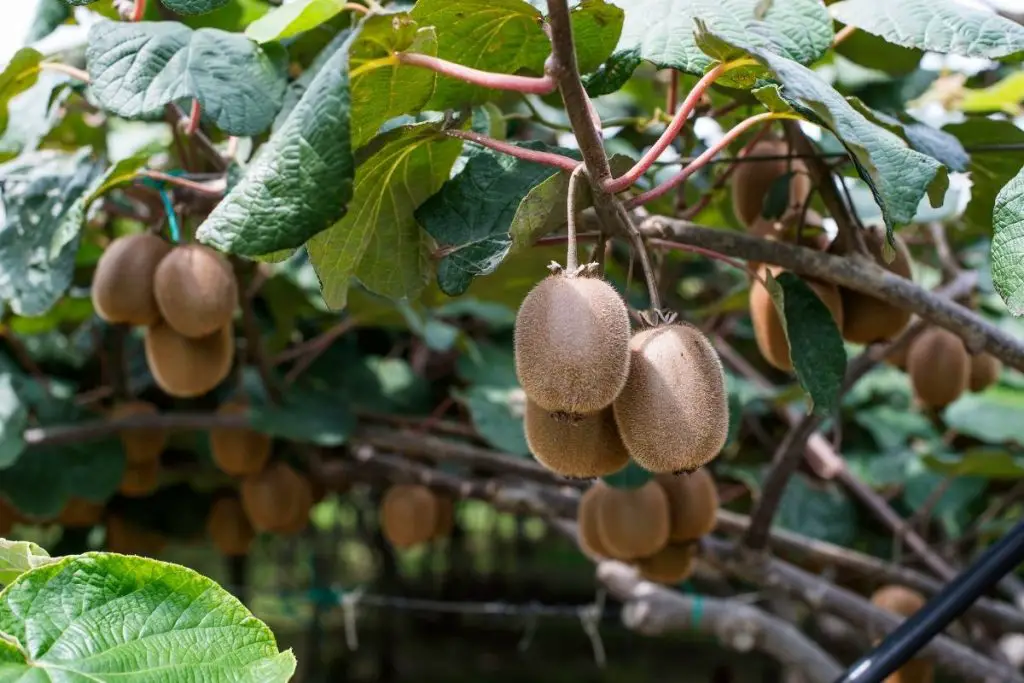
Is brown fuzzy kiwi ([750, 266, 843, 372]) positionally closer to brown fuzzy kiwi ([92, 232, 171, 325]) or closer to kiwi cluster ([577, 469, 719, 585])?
kiwi cluster ([577, 469, 719, 585])

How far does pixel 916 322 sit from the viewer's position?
1.49 meters

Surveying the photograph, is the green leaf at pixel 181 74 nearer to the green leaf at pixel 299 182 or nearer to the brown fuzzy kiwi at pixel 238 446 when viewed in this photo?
the green leaf at pixel 299 182

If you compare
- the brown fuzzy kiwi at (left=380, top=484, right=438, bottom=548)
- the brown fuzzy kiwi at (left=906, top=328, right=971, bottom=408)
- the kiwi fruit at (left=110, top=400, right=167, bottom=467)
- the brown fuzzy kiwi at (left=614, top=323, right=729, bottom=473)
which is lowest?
the brown fuzzy kiwi at (left=380, top=484, right=438, bottom=548)

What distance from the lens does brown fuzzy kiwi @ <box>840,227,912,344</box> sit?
1097 millimetres

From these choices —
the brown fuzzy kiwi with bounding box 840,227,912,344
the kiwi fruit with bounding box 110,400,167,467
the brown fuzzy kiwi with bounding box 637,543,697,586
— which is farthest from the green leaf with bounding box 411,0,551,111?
the kiwi fruit with bounding box 110,400,167,467

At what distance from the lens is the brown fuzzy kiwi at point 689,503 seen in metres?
1.46

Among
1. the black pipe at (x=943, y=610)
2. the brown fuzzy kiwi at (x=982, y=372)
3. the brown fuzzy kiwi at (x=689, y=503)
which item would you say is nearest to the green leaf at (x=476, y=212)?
the black pipe at (x=943, y=610)

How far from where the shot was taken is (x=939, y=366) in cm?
156

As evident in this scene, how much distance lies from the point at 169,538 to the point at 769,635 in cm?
160

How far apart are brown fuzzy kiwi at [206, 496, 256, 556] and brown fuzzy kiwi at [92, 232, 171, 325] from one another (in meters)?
1.20

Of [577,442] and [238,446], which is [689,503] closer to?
[577,442]

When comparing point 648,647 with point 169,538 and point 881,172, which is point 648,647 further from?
point 881,172

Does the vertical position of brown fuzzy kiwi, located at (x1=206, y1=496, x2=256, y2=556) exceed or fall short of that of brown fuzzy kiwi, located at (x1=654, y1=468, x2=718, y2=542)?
it falls short

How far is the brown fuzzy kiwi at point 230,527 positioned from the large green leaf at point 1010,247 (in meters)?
2.05
